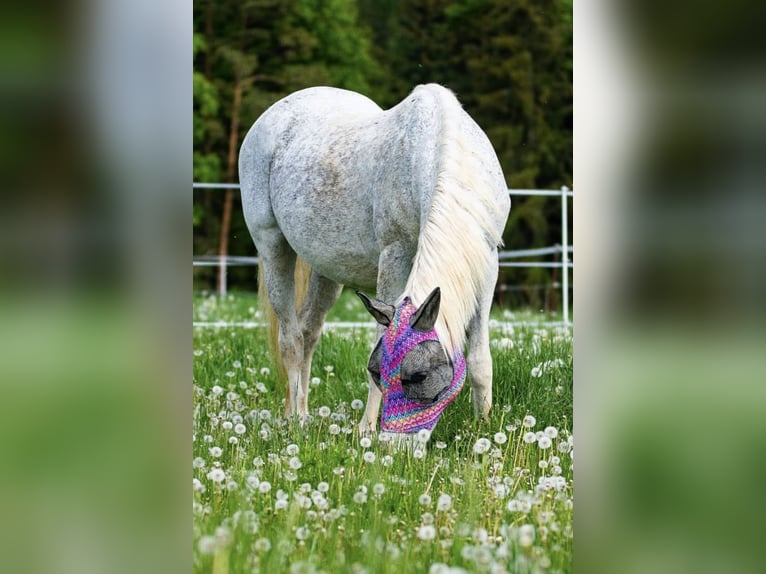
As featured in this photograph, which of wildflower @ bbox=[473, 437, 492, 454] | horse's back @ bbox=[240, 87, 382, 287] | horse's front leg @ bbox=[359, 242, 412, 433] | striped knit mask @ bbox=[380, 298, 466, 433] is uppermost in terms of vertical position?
horse's back @ bbox=[240, 87, 382, 287]

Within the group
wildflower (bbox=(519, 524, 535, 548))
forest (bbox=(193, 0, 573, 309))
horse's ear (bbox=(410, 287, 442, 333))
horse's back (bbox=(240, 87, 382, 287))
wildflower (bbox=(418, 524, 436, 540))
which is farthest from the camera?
forest (bbox=(193, 0, 573, 309))

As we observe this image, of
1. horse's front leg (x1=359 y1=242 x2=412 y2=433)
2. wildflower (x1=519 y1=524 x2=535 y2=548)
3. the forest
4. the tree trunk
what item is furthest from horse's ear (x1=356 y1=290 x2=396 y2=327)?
the forest

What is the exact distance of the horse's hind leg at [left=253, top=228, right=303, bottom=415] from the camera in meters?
5.02

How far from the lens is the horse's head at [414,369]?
294 centimetres

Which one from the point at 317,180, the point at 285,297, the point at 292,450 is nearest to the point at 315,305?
the point at 285,297

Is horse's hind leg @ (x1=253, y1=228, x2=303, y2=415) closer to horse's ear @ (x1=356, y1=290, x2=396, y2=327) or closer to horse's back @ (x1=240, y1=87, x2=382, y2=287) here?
horse's back @ (x1=240, y1=87, x2=382, y2=287)

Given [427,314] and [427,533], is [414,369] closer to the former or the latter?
[427,314]

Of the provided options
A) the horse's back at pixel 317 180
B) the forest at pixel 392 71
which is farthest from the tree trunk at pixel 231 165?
the horse's back at pixel 317 180

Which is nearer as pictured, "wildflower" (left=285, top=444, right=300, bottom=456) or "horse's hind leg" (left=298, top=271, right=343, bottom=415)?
"wildflower" (left=285, top=444, right=300, bottom=456)

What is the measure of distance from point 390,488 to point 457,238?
98 cm

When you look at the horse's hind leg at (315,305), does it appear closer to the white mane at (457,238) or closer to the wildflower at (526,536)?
the white mane at (457,238)
